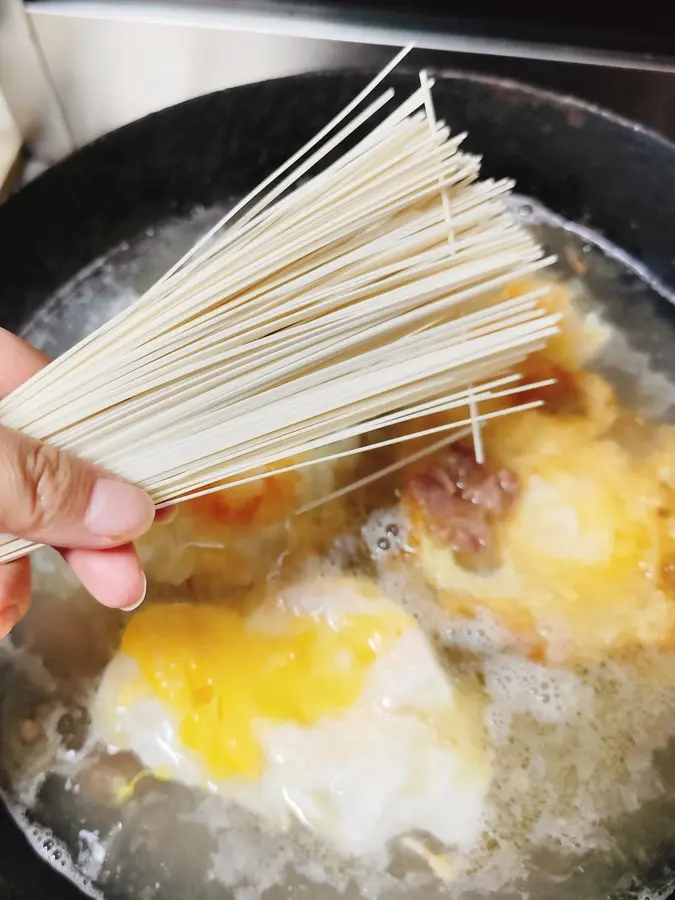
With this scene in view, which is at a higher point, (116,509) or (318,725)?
(116,509)

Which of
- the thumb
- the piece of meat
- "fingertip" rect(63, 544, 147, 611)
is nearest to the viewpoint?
the thumb

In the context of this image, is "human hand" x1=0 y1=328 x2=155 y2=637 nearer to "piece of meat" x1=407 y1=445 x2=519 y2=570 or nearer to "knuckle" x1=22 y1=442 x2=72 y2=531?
"knuckle" x1=22 y1=442 x2=72 y2=531

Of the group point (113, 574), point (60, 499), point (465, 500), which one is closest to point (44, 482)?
point (60, 499)

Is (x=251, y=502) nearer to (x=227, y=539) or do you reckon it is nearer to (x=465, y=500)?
(x=227, y=539)

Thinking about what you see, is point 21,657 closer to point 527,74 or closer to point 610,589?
point 610,589

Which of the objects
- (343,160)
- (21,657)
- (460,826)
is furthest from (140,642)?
(343,160)

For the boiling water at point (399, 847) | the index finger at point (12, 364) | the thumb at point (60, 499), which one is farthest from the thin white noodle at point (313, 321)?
the boiling water at point (399, 847)

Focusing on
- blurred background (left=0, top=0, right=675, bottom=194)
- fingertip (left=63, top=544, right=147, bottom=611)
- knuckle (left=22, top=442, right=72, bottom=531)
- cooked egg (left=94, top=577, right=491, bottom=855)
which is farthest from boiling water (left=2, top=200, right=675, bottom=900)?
blurred background (left=0, top=0, right=675, bottom=194)
